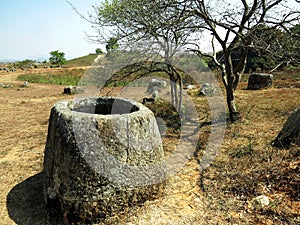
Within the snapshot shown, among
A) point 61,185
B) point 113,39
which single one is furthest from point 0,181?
point 113,39

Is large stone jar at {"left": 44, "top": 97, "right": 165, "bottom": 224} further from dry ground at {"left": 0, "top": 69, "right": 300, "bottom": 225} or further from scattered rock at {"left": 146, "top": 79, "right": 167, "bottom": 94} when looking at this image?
scattered rock at {"left": 146, "top": 79, "right": 167, "bottom": 94}

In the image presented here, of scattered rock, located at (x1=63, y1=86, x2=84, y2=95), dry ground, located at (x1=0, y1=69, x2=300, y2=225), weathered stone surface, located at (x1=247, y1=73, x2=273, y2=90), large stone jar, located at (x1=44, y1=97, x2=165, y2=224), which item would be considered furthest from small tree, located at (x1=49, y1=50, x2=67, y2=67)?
large stone jar, located at (x1=44, y1=97, x2=165, y2=224)

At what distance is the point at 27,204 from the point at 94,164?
1596 mm

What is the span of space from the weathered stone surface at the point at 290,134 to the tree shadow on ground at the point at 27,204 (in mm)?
4754

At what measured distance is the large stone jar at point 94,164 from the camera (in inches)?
137

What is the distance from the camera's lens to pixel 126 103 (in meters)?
4.79

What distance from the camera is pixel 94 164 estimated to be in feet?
11.5

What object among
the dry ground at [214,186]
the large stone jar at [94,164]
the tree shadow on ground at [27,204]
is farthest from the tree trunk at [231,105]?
the tree shadow on ground at [27,204]

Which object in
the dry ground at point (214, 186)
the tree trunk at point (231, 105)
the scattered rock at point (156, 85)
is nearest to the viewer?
the dry ground at point (214, 186)

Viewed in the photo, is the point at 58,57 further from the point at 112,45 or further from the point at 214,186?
the point at 214,186

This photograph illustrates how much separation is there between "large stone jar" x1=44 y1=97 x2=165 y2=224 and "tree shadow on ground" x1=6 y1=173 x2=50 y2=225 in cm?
29

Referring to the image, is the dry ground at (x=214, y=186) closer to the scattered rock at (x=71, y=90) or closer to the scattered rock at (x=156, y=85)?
the scattered rock at (x=156, y=85)

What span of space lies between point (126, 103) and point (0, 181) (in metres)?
2.89

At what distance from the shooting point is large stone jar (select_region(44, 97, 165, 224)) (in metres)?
3.48
